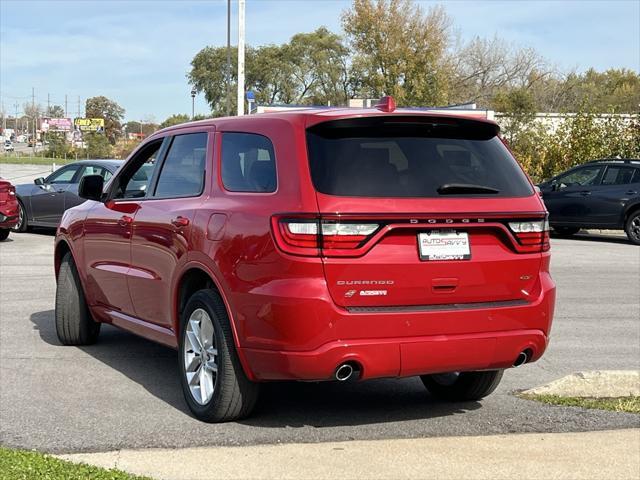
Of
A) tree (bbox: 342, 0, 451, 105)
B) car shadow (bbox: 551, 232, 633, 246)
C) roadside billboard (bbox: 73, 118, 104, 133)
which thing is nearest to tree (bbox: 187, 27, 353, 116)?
tree (bbox: 342, 0, 451, 105)

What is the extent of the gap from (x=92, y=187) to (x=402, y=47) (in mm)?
49957

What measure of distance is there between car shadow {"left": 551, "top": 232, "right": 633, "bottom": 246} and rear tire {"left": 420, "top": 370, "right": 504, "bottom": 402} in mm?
14295

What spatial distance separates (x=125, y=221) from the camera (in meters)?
6.59

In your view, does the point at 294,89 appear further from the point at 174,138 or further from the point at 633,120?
the point at 174,138

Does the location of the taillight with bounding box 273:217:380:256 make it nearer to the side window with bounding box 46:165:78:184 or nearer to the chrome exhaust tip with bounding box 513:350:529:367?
the chrome exhaust tip with bounding box 513:350:529:367

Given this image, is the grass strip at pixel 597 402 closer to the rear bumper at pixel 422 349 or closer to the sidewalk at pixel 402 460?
the sidewalk at pixel 402 460

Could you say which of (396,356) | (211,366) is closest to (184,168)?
(211,366)

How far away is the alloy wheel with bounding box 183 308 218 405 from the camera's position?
17.8ft

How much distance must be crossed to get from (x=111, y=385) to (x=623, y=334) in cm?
497

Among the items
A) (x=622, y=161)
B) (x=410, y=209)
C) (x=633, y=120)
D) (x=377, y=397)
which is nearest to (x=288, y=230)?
(x=410, y=209)

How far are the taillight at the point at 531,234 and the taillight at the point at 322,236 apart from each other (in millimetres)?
981

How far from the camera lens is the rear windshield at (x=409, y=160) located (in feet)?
16.2

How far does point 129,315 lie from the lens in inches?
264

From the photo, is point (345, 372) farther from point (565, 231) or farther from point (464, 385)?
point (565, 231)
